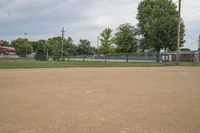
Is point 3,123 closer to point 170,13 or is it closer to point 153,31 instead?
point 153,31

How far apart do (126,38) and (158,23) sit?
10.8m

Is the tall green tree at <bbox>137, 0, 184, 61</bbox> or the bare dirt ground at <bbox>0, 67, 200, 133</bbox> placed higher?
the tall green tree at <bbox>137, 0, 184, 61</bbox>

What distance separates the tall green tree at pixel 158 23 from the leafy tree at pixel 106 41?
8842mm

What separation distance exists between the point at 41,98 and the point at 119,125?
411cm

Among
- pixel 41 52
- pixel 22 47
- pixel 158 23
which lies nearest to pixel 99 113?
pixel 158 23

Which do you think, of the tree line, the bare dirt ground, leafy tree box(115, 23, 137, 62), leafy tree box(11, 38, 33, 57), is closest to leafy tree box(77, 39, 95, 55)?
leafy tree box(11, 38, 33, 57)

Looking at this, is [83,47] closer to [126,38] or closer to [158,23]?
[126,38]

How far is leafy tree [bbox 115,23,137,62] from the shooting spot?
6688 cm

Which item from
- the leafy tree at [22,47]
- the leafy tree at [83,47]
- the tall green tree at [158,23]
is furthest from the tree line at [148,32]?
the leafy tree at [22,47]

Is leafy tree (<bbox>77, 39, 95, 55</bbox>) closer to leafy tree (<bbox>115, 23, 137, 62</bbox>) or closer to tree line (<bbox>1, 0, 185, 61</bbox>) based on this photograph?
tree line (<bbox>1, 0, 185, 61</bbox>)

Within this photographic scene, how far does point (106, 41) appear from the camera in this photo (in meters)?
71.8

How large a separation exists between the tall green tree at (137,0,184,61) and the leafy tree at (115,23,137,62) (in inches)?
146

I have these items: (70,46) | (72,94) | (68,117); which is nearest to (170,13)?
(70,46)

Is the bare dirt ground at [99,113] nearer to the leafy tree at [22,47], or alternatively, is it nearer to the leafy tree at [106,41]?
the leafy tree at [106,41]
